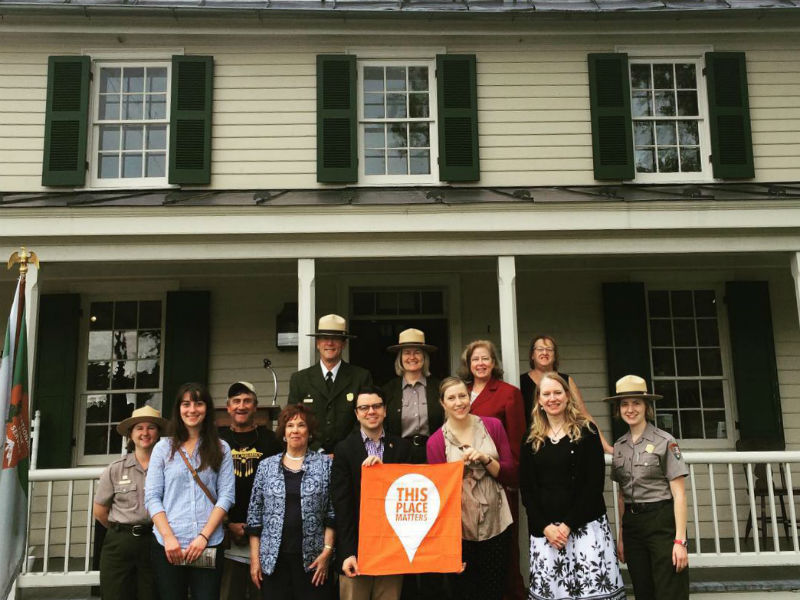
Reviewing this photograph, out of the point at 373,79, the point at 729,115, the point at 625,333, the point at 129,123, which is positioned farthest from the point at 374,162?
the point at 729,115

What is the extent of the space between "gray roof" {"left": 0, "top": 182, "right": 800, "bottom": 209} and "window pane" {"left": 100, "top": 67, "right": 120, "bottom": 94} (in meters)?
1.25

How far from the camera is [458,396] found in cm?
381

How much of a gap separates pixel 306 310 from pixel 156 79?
3.45 metres

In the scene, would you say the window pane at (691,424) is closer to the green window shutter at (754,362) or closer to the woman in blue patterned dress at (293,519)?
the green window shutter at (754,362)

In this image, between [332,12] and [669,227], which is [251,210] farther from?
[669,227]

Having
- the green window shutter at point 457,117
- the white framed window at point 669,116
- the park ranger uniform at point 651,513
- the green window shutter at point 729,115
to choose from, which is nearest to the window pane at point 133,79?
the green window shutter at point 457,117

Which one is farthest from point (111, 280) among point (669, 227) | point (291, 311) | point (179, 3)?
point (669, 227)

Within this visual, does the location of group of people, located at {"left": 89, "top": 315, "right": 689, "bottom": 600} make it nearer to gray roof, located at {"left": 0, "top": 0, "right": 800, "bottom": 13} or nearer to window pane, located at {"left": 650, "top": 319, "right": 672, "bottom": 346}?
window pane, located at {"left": 650, "top": 319, "right": 672, "bottom": 346}

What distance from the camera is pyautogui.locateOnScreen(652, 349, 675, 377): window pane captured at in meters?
7.67

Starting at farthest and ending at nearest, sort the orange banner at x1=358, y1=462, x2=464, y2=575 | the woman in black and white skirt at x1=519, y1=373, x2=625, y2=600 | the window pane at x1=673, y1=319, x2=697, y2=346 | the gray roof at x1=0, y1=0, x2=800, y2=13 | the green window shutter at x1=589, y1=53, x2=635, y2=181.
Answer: the window pane at x1=673, y1=319, x2=697, y2=346 → the green window shutter at x1=589, y1=53, x2=635, y2=181 → the gray roof at x1=0, y1=0, x2=800, y2=13 → the orange banner at x1=358, y1=462, x2=464, y2=575 → the woman in black and white skirt at x1=519, y1=373, x2=625, y2=600

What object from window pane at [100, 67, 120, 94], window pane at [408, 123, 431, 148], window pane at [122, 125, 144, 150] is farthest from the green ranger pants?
window pane at [100, 67, 120, 94]

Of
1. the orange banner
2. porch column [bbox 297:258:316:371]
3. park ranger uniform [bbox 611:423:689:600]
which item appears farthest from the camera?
porch column [bbox 297:258:316:371]

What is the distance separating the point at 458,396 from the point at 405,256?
2542 millimetres

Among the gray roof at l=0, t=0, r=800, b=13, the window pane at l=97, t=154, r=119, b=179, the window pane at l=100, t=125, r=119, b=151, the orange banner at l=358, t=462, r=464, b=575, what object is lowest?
the orange banner at l=358, t=462, r=464, b=575
